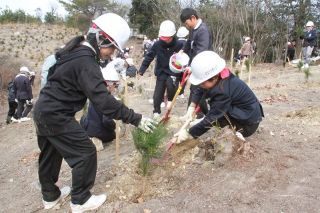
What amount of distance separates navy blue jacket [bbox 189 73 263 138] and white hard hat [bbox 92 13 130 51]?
1.06m

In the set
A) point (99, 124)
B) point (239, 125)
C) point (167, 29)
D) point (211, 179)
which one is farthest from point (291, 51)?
point (211, 179)

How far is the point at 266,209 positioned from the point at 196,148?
117 centimetres

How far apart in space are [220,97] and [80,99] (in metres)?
1.33

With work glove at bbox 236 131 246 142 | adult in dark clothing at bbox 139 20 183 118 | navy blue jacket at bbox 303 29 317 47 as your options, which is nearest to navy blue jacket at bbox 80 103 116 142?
adult in dark clothing at bbox 139 20 183 118

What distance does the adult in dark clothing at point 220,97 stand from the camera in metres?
3.88

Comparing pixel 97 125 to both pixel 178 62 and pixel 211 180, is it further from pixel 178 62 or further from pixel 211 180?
pixel 211 180

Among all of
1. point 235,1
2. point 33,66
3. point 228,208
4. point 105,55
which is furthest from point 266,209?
point 33,66

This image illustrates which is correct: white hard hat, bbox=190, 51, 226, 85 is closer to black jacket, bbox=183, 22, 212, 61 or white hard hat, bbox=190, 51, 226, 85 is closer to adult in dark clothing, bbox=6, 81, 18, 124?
black jacket, bbox=183, 22, 212, 61

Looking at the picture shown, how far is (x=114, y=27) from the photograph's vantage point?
11.1ft

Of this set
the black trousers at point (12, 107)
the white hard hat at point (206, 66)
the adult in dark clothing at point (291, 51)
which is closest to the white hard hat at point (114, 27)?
the white hard hat at point (206, 66)

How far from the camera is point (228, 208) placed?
3389mm

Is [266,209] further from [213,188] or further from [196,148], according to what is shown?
[196,148]

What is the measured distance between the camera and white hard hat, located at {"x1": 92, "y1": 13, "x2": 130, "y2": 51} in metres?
3.35

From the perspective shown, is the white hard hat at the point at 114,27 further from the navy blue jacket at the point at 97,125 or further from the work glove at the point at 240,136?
the navy blue jacket at the point at 97,125
